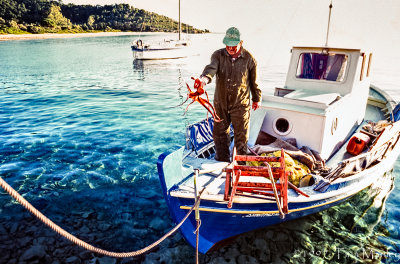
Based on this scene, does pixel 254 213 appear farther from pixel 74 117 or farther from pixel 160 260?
pixel 74 117

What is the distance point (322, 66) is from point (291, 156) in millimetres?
3159

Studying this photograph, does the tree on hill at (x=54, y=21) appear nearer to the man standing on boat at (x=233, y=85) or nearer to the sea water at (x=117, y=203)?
the sea water at (x=117, y=203)

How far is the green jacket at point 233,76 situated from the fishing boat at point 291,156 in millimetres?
1150

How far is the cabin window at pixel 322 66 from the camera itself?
23.1 feet

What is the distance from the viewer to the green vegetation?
Answer: 89094mm

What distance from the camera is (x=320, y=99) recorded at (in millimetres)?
6223

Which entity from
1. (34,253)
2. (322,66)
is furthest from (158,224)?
(322,66)

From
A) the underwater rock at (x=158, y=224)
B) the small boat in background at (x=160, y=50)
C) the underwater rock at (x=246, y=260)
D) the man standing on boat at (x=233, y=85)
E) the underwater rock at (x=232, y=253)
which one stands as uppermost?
the small boat in background at (x=160, y=50)

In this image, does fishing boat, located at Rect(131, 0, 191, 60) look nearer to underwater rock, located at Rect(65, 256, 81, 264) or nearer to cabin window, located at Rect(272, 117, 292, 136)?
cabin window, located at Rect(272, 117, 292, 136)

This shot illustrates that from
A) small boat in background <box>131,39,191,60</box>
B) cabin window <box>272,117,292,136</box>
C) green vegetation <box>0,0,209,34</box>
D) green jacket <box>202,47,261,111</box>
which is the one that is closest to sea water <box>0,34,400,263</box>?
cabin window <box>272,117,292,136</box>

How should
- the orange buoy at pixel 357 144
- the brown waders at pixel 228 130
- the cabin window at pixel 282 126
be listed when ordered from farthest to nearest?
the orange buoy at pixel 357 144 → the cabin window at pixel 282 126 → the brown waders at pixel 228 130

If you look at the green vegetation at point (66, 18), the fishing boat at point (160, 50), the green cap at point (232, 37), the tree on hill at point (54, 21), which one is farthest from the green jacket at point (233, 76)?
the tree on hill at point (54, 21)

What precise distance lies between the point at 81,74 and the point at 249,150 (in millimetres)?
22892

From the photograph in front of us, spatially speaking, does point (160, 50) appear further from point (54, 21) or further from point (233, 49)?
point (54, 21)
